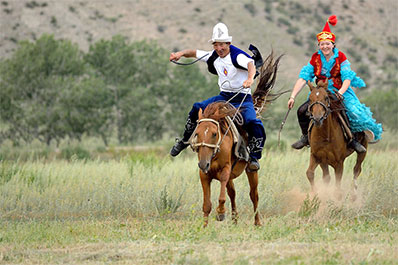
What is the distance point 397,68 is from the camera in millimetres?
59219

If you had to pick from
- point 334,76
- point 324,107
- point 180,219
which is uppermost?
point 334,76

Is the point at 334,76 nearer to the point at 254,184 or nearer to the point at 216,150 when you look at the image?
the point at 254,184

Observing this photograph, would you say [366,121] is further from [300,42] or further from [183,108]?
[300,42]

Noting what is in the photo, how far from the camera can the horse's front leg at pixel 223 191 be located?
902 centimetres

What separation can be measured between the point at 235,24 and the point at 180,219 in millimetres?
50495

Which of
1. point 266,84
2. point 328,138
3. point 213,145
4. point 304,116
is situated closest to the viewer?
point 213,145

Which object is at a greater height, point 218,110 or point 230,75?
point 230,75

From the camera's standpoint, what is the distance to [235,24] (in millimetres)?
60906

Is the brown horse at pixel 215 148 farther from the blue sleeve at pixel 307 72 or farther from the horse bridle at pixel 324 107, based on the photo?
the blue sleeve at pixel 307 72

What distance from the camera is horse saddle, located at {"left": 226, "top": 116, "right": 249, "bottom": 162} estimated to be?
952cm

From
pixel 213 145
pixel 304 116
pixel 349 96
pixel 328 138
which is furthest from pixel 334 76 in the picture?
pixel 213 145

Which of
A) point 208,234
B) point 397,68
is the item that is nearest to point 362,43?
point 397,68

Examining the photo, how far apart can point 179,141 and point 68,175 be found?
5.48m

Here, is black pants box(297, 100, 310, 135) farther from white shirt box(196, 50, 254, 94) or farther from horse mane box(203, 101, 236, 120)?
horse mane box(203, 101, 236, 120)
